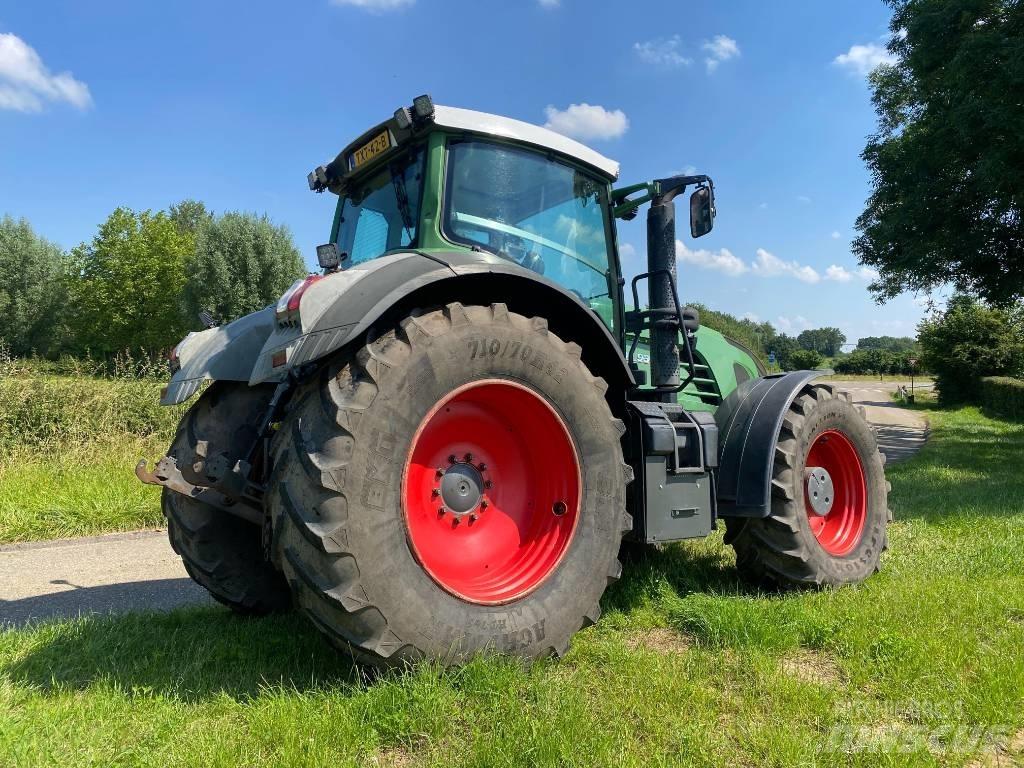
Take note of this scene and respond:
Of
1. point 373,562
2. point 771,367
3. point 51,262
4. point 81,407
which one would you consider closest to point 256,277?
point 51,262

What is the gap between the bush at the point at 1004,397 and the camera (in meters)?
23.0

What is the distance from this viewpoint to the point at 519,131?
3424mm

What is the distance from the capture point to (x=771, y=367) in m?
5.66

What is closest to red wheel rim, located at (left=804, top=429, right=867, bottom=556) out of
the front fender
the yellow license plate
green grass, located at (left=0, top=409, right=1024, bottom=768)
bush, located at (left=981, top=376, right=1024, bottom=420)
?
green grass, located at (left=0, top=409, right=1024, bottom=768)

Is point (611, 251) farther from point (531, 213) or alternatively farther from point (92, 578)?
point (92, 578)

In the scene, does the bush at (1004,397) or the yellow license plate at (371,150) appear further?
the bush at (1004,397)

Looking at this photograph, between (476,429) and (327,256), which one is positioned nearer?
(476,429)

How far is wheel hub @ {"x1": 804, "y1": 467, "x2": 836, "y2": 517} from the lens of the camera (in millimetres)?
4043

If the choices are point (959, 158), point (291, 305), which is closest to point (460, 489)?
point (291, 305)

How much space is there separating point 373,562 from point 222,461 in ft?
2.64

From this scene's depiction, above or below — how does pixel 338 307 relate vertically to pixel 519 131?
below

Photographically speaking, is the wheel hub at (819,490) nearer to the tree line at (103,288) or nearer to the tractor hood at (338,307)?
the tractor hood at (338,307)

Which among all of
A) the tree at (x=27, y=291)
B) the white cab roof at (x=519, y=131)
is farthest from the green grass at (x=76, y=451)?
the tree at (x=27, y=291)

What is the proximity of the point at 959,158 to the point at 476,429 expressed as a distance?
11.7m
